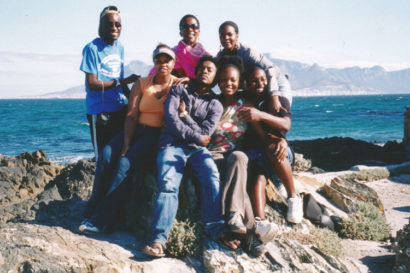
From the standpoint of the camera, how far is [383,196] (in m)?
9.41

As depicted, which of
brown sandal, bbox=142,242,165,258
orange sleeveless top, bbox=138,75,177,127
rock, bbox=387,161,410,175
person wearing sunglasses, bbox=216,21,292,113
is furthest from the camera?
→ rock, bbox=387,161,410,175

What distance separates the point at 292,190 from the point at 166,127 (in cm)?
197

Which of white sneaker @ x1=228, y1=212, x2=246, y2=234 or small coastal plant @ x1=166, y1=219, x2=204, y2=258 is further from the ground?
white sneaker @ x1=228, y1=212, x2=246, y2=234

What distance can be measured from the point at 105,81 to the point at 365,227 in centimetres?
474

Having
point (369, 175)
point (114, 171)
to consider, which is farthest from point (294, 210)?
point (369, 175)

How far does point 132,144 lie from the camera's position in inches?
196

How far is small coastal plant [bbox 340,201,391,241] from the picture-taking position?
20.0 ft

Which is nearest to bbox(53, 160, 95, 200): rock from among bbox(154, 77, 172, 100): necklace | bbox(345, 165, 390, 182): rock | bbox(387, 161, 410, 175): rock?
bbox(154, 77, 172, 100): necklace

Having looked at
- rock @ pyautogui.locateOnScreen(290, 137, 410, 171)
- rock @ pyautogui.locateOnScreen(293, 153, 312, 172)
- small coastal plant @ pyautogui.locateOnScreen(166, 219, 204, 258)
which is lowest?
rock @ pyautogui.locateOnScreen(290, 137, 410, 171)

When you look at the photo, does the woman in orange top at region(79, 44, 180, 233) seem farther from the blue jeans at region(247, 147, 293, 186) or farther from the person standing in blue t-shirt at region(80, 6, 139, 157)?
the blue jeans at region(247, 147, 293, 186)

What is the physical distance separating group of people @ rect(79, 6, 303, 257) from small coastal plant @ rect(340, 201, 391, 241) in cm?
137

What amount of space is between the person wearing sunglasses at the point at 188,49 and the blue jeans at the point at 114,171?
1.20m

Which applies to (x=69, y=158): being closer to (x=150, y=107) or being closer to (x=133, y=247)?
(x=150, y=107)

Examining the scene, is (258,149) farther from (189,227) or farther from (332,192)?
(332,192)
